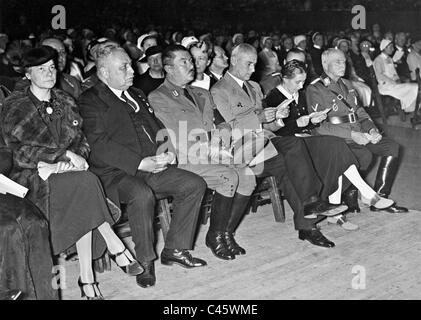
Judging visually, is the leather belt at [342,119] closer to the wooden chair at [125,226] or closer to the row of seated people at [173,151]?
the row of seated people at [173,151]

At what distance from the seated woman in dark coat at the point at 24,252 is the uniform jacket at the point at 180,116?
110 cm

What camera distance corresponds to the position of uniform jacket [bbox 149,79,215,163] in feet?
12.5

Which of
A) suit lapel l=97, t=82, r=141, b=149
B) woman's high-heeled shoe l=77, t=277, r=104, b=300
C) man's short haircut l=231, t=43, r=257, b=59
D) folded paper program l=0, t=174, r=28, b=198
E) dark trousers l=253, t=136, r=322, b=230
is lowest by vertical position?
woman's high-heeled shoe l=77, t=277, r=104, b=300

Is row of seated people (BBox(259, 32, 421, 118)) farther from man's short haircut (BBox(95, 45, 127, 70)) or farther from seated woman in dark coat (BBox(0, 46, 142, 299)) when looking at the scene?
seated woman in dark coat (BBox(0, 46, 142, 299))

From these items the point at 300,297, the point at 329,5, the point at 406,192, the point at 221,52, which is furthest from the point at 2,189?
the point at 329,5

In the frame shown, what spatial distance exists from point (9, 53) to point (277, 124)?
224 centimetres

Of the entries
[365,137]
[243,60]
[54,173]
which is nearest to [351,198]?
[365,137]

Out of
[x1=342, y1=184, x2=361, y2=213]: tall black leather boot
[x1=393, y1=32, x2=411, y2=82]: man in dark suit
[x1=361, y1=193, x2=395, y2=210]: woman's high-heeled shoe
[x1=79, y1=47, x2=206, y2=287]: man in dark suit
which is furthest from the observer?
[x1=393, y1=32, x2=411, y2=82]: man in dark suit

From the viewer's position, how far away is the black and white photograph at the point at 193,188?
3.15m

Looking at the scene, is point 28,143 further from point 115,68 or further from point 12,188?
point 115,68

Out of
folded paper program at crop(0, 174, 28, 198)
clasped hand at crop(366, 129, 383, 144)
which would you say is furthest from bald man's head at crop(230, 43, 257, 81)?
folded paper program at crop(0, 174, 28, 198)

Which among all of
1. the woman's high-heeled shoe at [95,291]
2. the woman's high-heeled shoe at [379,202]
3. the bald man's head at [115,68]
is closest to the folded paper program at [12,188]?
the woman's high-heeled shoe at [95,291]

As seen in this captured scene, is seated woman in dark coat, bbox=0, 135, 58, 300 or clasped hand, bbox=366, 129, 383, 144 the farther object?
clasped hand, bbox=366, 129, 383, 144

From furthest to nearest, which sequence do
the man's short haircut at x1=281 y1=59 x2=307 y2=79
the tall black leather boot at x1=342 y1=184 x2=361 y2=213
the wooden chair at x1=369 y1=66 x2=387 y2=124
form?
the wooden chair at x1=369 y1=66 x2=387 y2=124
the tall black leather boot at x1=342 y1=184 x2=361 y2=213
the man's short haircut at x1=281 y1=59 x2=307 y2=79
